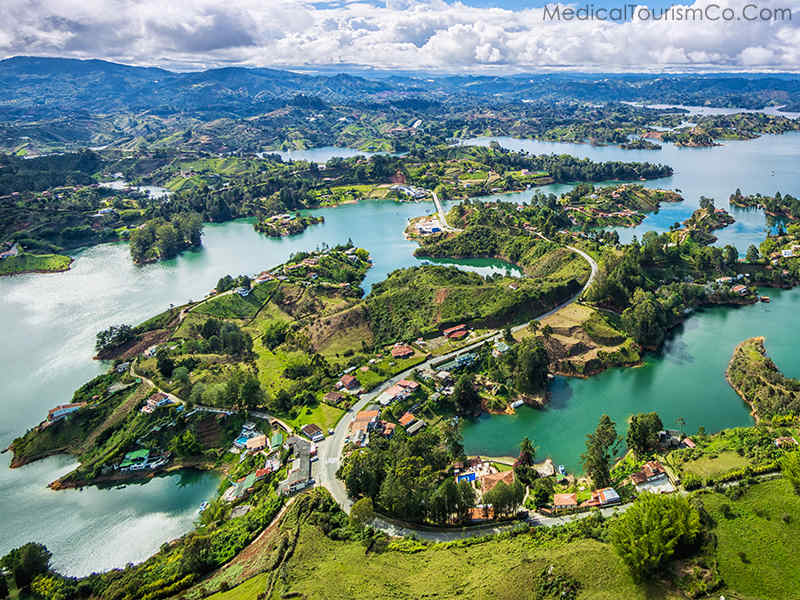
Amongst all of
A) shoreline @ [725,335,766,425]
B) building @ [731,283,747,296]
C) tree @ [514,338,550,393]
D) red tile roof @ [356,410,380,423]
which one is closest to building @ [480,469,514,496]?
red tile roof @ [356,410,380,423]

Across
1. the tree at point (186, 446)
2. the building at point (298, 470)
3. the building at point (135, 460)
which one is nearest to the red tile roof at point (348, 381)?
the building at point (298, 470)

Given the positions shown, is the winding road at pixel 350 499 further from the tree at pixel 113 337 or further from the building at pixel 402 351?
the tree at pixel 113 337

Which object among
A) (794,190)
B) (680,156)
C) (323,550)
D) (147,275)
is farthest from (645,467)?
(680,156)

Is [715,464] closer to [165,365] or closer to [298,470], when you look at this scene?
[298,470]

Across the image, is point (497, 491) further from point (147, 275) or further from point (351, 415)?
point (147, 275)

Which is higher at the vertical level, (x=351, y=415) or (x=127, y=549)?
(x=351, y=415)

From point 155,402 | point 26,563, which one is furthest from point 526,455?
point 26,563

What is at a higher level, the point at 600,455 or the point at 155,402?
the point at 600,455
